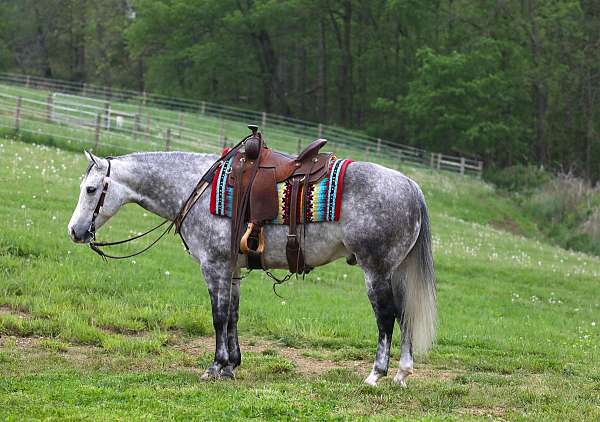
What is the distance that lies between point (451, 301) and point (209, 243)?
885cm

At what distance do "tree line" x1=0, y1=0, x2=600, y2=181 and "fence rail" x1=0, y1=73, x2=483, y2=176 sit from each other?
338 cm

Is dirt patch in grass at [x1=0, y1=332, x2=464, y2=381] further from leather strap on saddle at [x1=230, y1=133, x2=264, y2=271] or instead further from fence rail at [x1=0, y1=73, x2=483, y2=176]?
fence rail at [x1=0, y1=73, x2=483, y2=176]

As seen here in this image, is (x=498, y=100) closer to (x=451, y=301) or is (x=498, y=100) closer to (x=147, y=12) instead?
(x=147, y=12)

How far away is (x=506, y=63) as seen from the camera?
179ft

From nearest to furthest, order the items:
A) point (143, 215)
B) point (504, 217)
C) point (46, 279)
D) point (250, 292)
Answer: point (46, 279)
point (250, 292)
point (143, 215)
point (504, 217)

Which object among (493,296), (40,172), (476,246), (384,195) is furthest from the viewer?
(476,246)

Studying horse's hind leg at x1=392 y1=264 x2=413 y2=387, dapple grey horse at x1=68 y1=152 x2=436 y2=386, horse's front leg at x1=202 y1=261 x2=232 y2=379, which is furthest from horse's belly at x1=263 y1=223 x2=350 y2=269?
horse's hind leg at x1=392 y1=264 x2=413 y2=387

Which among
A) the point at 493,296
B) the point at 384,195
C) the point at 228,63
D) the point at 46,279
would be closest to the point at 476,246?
the point at 493,296

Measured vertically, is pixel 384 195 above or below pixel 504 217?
above

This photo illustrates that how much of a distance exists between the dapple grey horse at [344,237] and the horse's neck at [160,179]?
0.4 inches

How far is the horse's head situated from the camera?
9195mm

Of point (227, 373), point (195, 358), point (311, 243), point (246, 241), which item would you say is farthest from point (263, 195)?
point (195, 358)

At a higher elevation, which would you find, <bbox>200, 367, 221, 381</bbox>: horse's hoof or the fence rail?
<bbox>200, 367, 221, 381</bbox>: horse's hoof

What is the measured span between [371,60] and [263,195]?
179ft
